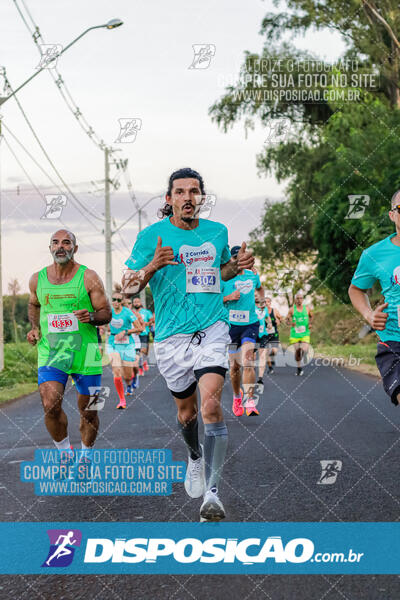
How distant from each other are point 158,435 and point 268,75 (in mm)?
27058

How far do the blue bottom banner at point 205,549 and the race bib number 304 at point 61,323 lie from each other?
1.87 m

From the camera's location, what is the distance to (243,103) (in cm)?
3434

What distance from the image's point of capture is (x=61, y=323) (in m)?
6.40

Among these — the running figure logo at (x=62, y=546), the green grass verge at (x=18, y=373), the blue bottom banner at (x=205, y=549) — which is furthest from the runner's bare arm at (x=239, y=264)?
the green grass verge at (x=18, y=373)

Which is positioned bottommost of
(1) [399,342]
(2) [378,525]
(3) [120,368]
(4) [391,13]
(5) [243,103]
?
(3) [120,368]

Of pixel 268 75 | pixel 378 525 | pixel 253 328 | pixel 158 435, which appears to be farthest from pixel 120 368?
pixel 268 75

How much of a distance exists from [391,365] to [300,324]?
42.8 ft

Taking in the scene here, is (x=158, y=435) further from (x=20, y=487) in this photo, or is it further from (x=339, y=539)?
(x=339, y=539)

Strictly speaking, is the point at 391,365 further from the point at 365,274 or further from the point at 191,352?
the point at 191,352

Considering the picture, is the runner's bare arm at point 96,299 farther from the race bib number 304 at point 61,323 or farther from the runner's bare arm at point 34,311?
the runner's bare arm at point 34,311

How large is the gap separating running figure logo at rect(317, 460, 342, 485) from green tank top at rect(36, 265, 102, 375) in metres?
1.91

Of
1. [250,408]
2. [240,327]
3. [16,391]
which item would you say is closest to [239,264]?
[250,408]

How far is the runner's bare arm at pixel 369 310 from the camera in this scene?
513cm

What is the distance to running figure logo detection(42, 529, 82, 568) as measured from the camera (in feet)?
14.0
